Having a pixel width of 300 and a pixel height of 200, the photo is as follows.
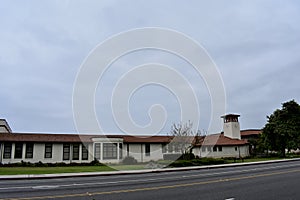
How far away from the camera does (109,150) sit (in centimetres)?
3612

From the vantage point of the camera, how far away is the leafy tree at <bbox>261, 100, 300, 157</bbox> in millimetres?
41812

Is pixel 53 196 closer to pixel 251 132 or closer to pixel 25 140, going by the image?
pixel 25 140

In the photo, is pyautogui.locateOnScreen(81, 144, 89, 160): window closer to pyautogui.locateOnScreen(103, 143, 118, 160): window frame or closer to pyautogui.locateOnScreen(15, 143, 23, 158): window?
pyautogui.locateOnScreen(103, 143, 118, 160): window frame

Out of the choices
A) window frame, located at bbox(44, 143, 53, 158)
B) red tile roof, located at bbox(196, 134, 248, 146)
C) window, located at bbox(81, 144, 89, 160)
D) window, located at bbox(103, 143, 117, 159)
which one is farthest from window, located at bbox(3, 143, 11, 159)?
red tile roof, located at bbox(196, 134, 248, 146)

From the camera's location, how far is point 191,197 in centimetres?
860

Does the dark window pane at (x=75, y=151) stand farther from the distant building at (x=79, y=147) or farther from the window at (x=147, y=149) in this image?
the window at (x=147, y=149)

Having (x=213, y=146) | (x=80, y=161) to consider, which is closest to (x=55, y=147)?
(x=80, y=161)

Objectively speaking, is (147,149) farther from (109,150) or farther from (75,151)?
(75,151)

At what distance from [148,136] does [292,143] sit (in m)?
20.9

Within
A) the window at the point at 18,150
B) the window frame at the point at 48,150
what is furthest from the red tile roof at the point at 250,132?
the window at the point at 18,150

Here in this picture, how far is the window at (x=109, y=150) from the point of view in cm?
3575

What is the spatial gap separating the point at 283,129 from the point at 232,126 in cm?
1279

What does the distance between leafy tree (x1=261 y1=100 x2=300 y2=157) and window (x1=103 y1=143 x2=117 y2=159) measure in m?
23.6

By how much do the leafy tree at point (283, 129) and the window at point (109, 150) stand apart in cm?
2361
